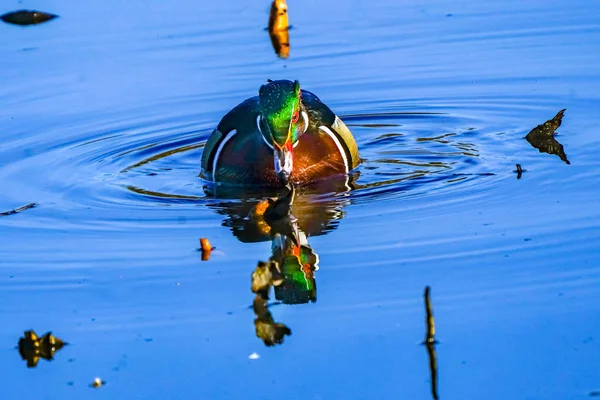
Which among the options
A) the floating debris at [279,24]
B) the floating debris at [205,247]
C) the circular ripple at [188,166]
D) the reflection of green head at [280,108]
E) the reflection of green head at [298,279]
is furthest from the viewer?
the floating debris at [279,24]

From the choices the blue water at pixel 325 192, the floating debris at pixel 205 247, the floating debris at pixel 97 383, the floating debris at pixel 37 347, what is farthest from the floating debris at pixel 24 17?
the floating debris at pixel 97 383

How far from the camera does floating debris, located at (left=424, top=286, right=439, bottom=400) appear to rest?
6449mm

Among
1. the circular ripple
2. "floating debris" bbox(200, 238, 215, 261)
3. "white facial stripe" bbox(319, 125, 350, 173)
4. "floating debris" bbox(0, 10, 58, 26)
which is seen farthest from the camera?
"floating debris" bbox(0, 10, 58, 26)

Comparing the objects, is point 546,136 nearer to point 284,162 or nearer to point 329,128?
point 329,128

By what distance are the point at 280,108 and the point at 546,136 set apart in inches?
93.3

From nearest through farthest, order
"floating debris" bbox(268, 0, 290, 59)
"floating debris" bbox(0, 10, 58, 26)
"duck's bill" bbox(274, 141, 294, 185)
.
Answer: "duck's bill" bbox(274, 141, 294, 185), "floating debris" bbox(268, 0, 290, 59), "floating debris" bbox(0, 10, 58, 26)

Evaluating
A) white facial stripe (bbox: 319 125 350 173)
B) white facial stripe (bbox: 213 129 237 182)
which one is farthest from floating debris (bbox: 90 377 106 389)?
white facial stripe (bbox: 319 125 350 173)

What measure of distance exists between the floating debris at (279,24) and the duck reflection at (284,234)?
4.20m

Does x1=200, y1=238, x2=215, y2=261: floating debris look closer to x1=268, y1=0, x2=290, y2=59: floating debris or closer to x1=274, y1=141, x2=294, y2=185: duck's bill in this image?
x1=274, y1=141, x2=294, y2=185: duck's bill

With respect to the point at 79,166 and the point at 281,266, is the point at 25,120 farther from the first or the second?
the point at 281,266

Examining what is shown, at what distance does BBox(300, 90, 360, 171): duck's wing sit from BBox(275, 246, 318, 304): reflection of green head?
8.28 ft

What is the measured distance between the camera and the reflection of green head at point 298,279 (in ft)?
25.3

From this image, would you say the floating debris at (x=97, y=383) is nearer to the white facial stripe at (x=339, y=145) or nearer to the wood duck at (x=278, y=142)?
the wood duck at (x=278, y=142)

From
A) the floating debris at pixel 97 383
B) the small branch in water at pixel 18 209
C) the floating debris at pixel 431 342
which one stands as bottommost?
the small branch in water at pixel 18 209
